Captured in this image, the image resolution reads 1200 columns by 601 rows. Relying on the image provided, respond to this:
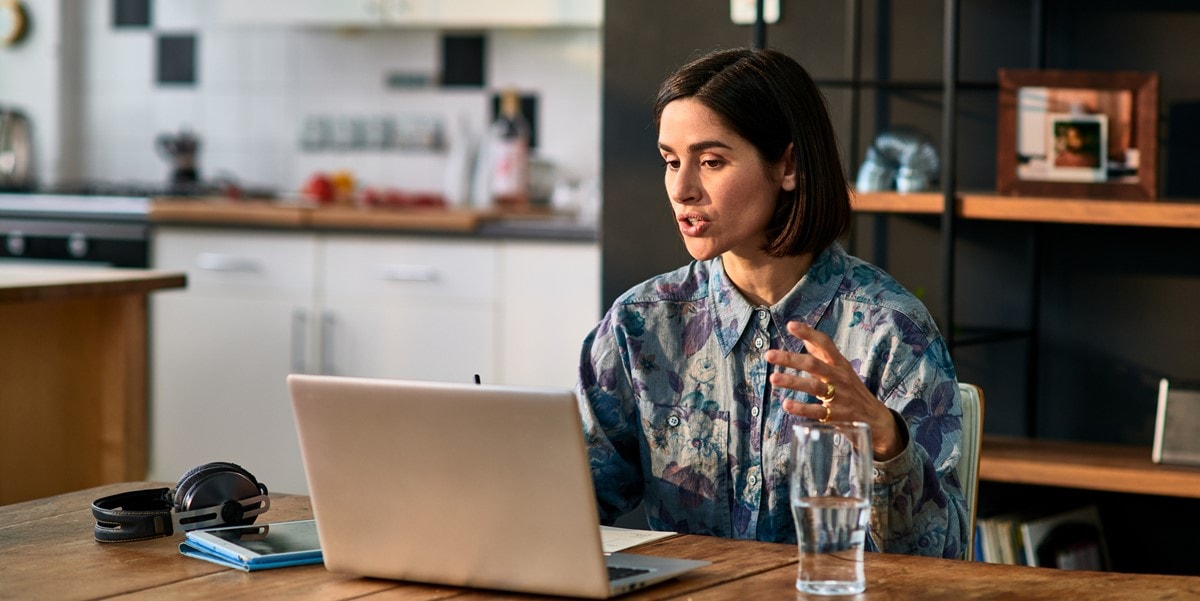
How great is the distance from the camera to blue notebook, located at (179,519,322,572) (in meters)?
1.42

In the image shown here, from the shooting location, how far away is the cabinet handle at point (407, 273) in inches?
169

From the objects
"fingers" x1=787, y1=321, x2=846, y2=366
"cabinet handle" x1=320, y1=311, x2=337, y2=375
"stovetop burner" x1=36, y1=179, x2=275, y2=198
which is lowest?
"cabinet handle" x1=320, y1=311, x2=337, y2=375

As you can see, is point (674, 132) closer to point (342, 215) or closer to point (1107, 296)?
point (1107, 296)

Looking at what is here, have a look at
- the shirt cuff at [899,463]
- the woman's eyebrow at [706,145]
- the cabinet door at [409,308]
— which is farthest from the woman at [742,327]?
the cabinet door at [409,308]

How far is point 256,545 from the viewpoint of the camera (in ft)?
4.81

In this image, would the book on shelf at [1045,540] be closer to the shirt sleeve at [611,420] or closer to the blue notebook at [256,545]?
the shirt sleeve at [611,420]

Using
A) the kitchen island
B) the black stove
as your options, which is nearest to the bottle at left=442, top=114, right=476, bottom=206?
the black stove

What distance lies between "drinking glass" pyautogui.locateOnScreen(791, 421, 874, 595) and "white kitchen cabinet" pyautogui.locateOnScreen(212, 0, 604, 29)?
11.4 feet

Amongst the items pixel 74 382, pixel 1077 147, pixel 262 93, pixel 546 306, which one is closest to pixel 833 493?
pixel 1077 147

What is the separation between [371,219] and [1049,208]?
2.08 m

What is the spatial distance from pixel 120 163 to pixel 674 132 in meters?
4.14

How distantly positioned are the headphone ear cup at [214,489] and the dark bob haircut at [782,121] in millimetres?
638

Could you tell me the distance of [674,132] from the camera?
1.75 meters

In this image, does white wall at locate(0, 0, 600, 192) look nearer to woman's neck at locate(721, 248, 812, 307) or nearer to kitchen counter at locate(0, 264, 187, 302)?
kitchen counter at locate(0, 264, 187, 302)
